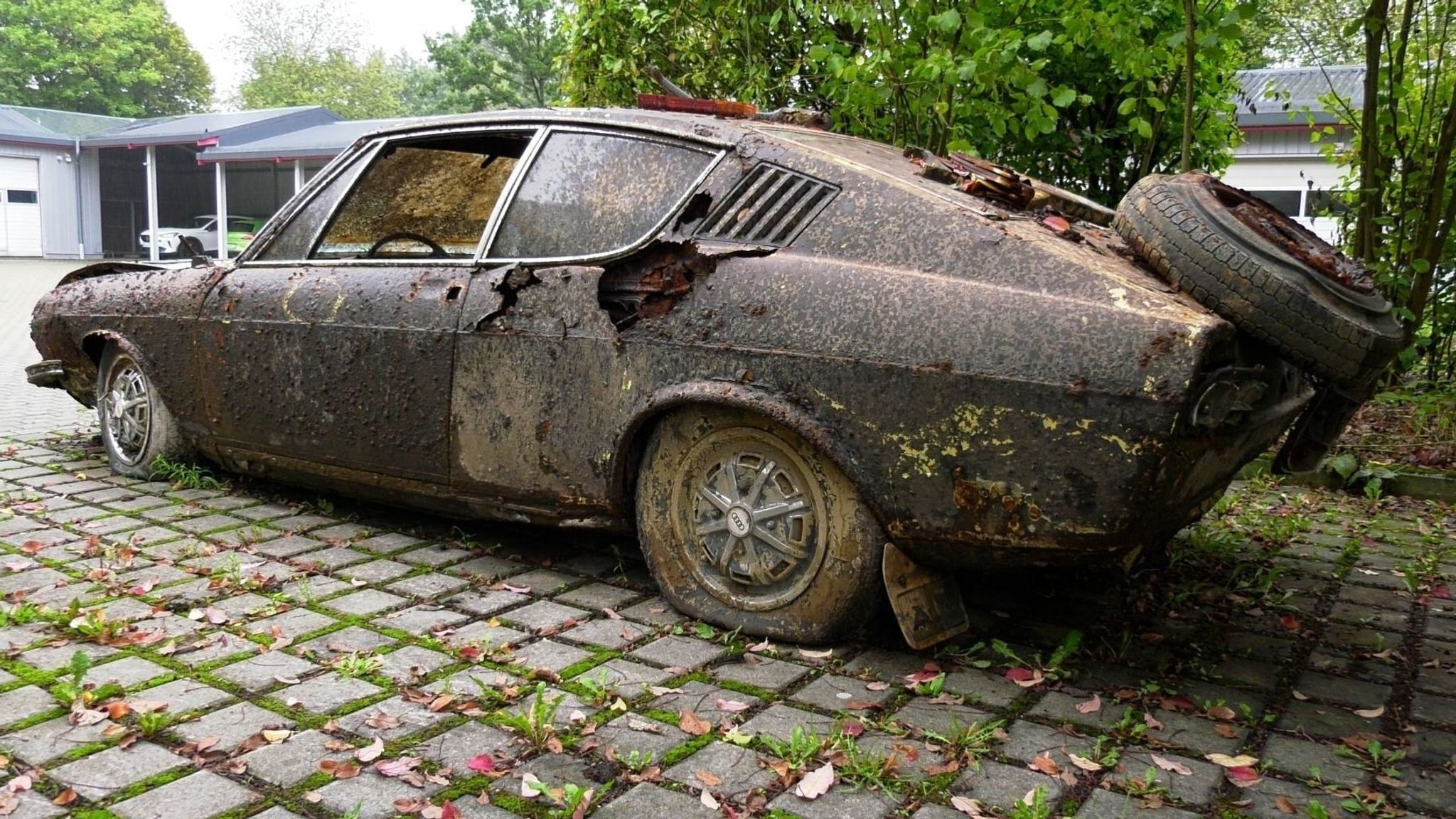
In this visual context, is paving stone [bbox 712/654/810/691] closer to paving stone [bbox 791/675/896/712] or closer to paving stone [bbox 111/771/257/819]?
paving stone [bbox 791/675/896/712]

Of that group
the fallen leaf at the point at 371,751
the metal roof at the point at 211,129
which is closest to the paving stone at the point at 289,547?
the fallen leaf at the point at 371,751

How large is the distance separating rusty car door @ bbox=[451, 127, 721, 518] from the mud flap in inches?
37.0

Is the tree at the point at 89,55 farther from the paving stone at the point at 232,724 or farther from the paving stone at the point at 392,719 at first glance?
the paving stone at the point at 392,719

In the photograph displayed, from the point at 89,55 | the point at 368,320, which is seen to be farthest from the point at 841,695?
the point at 89,55

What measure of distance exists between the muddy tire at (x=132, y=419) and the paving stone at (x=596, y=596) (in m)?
2.38

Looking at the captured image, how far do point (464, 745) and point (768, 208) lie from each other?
173 cm

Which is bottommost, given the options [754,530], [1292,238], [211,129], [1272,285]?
[754,530]

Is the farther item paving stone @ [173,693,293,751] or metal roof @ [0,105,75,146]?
metal roof @ [0,105,75,146]

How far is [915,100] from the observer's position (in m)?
6.20

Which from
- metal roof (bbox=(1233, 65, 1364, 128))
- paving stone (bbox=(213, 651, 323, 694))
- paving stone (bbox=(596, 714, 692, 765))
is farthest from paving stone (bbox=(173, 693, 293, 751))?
metal roof (bbox=(1233, 65, 1364, 128))

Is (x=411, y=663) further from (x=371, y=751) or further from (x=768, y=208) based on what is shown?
(x=768, y=208)

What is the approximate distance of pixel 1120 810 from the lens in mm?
2371

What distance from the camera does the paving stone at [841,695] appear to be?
114 inches

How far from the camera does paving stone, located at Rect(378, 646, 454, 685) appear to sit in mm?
3025
